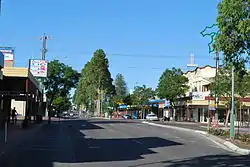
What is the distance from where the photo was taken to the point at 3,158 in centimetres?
1560

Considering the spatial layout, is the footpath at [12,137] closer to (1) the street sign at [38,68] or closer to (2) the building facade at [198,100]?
(1) the street sign at [38,68]

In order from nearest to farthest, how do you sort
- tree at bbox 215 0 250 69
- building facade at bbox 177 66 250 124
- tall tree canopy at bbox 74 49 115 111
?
tree at bbox 215 0 250 69 < building facade at bbox 177 66 250 124 < tall tree canopy at bbox 74 49 115 111

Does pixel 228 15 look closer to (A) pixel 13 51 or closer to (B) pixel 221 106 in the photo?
(A) pixel 13 51

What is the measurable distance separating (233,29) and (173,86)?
197ft

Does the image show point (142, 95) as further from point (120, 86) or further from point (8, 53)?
point (120, 86)

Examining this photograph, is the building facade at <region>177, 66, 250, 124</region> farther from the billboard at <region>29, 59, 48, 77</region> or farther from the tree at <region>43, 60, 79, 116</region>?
the billboard at <region>29, 59, 48, 77</region>

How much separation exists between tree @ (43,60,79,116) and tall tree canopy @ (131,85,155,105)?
33.0 metres

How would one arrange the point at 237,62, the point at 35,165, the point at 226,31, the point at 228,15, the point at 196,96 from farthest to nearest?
1. the point at 196,96
2. the point at 237,62
3. the point at 226,31
4. the point at 228,15
5. the point at 35,165

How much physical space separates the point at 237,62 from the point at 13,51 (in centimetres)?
3672

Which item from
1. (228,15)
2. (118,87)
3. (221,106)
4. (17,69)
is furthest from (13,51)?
(118,87)

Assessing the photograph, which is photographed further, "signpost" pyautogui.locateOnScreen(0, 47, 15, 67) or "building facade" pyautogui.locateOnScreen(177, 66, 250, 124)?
"building facade" pyautogui.locateOnScreen(177, 66, 250, 124)

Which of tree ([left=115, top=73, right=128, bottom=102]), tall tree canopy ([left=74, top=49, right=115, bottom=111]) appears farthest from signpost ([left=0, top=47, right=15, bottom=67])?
tree ([left=115, top=73, right=128, bottom=102])

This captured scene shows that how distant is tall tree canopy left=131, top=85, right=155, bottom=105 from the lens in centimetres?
10519

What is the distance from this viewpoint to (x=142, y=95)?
106 metres
